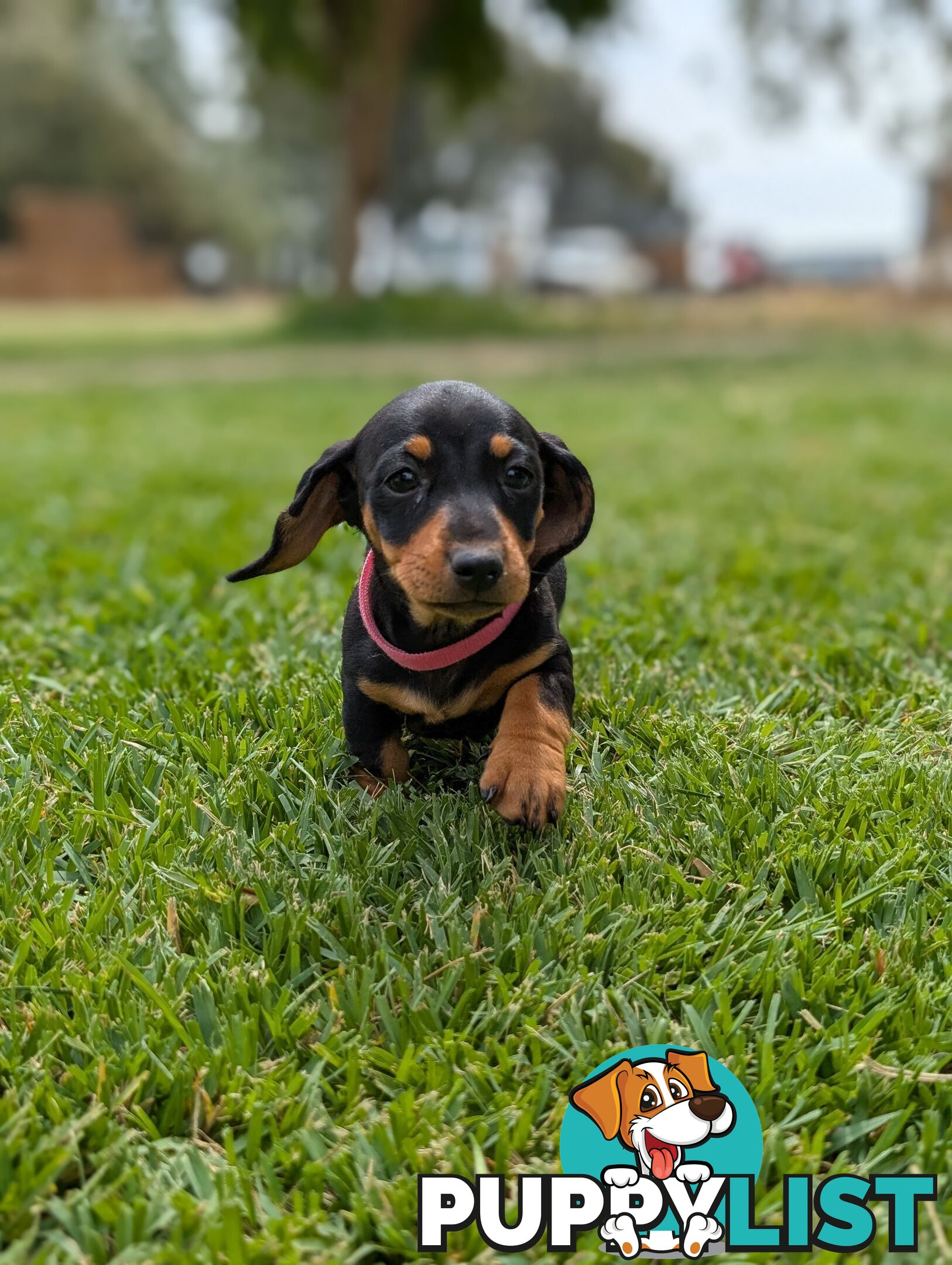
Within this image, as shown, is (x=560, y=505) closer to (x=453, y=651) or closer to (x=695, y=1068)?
(x=453, y=651)

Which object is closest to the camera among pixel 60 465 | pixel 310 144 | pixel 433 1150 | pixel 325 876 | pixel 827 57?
pixel 433 1150

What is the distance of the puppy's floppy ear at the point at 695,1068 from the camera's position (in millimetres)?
1742

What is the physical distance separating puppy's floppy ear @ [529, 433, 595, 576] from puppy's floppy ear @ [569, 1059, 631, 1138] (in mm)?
1101

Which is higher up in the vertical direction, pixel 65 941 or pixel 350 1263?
pixel 65 941

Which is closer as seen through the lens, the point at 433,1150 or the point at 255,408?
the point at 433,1150

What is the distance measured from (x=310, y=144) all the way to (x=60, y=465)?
4441 cm

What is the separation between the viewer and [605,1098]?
174cm

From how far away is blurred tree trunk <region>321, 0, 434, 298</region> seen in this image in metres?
20.1

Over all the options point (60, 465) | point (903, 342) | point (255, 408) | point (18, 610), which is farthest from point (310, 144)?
point (18, 610)

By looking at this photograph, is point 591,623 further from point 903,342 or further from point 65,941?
point 903,342

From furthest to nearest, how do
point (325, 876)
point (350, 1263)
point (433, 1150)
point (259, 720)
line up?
1. point (259, 720)
2. point (325, 876)
3. point (433, 1150)
4. point (350, 1263)

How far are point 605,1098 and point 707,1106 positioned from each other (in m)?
0.15

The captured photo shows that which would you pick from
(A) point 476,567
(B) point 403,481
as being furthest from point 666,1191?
(B) point 403,481

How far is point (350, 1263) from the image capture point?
1.52 m
